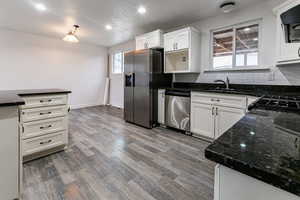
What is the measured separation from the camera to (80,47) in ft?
19.2

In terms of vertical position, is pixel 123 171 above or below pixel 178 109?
below

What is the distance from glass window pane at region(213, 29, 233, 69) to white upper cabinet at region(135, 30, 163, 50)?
120cm

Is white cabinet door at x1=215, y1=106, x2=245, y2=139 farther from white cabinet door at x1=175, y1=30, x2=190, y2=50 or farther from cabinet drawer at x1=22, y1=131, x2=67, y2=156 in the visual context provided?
cabinet drawer at x1=22, y1=131, x2=67, y2=156

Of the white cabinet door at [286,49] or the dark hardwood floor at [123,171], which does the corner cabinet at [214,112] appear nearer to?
the dark hardwood floor at [123,171]

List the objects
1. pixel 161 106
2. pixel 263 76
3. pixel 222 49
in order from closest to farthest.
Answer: pixel 263 76
pixel 222 49
pixel 161 106

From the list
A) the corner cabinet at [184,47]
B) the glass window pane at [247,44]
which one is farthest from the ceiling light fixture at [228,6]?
the corner cabinet at [184,47]

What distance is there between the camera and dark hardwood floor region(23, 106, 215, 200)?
5.21 feet

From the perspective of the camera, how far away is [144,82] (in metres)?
3.62

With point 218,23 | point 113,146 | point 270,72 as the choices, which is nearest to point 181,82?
point 218,23

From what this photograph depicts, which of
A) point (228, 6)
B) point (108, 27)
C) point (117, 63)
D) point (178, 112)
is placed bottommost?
point (178, 112)

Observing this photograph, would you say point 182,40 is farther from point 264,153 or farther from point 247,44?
point 264,153

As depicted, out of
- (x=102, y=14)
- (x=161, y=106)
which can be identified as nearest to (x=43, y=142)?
(x=161, y=106)

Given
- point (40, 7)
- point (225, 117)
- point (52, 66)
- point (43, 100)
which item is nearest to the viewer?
point (43, 100)

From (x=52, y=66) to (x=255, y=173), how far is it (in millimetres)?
6097
